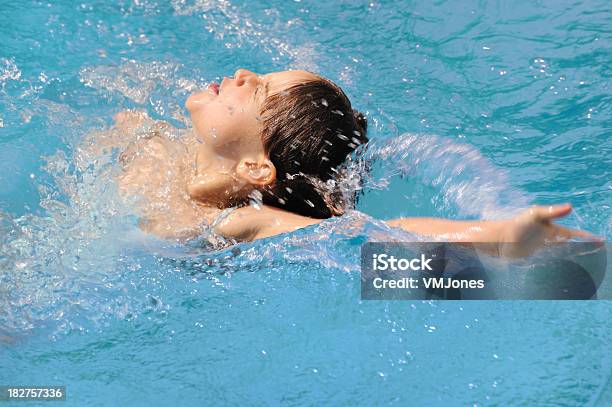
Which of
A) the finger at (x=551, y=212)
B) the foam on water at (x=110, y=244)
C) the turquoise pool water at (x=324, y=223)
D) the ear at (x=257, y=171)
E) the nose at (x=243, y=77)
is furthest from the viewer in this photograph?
the nose at (x=243, y=77)

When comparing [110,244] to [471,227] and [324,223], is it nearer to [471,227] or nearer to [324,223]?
[324,223]

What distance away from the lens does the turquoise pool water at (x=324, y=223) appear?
200 centimetres

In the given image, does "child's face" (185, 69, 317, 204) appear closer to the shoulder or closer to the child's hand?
the shoulder

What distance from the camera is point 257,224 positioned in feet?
7.25

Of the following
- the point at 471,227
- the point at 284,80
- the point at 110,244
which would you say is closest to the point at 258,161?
the point at 284,80

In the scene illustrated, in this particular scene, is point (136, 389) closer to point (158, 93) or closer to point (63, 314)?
point (63, 314)

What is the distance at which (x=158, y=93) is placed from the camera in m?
2.95

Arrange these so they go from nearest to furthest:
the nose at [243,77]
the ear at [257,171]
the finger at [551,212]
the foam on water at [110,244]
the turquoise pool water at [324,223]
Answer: the finger at [551,212] → the turquoise pool water at [324,223] → the foam on water at [110,244] → the ear at [257,171] → the nose at [243,77]

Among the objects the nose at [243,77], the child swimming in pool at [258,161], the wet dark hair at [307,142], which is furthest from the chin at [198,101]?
the wet dark hair at [307,142]

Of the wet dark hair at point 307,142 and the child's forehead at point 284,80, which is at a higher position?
the child's forehead at point 284,80

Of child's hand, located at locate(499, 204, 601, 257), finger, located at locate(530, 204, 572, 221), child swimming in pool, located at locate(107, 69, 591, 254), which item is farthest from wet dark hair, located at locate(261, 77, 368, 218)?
finger, located at locate(530, 204, 572, 221)

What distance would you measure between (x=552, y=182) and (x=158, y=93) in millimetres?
1598

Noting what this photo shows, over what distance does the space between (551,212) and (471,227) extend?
0.99 ft

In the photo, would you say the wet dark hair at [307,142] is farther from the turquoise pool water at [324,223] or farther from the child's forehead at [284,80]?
the turquoise pool water at [324,223]
